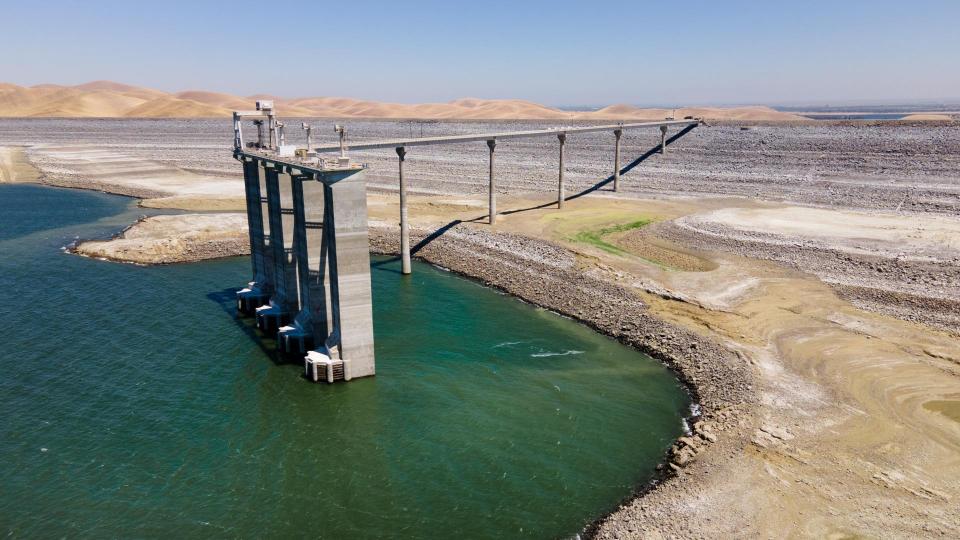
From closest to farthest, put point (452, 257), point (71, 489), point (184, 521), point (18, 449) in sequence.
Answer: point (184, 521) → point (71, 489) → point (18, 449) → point (452, 257)

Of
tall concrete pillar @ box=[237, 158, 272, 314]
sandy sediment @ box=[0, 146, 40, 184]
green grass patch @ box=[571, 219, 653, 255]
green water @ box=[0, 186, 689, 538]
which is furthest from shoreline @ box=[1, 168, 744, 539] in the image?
sandy sediment @ box=[0, 146, 40, 184]

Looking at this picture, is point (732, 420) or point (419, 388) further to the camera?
point (419, 388)

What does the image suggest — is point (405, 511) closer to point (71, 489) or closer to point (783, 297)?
point (71, 489)

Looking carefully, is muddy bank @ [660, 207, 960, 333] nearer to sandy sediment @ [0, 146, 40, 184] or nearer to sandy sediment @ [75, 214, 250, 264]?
sandy sediment @ [75, 214, 250, 264]

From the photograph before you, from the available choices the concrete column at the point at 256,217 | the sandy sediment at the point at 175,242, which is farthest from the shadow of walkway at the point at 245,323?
the sandy sediment at the point at 175,242

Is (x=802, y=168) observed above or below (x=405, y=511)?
above

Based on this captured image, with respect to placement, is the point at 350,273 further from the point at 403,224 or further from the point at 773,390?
the point at 773,390

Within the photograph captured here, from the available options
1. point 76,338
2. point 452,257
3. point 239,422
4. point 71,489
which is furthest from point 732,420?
point 76,338
